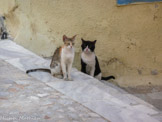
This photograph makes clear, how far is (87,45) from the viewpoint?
4.34m

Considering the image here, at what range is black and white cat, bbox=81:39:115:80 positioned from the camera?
4363 mm

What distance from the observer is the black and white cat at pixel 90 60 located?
436cm

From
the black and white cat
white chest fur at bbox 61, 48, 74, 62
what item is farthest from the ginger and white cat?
the black and white cat

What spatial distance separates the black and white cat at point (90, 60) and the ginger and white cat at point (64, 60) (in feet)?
2.80

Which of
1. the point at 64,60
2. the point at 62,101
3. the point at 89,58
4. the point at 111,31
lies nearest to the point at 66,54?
the point at 64,60

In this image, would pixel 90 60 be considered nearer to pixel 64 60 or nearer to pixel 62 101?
pixel 64 60

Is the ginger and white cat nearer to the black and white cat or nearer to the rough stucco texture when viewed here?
the black and white cat

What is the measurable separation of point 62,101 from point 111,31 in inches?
86.8

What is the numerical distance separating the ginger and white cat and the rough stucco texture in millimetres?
1182

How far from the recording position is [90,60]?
4484mm

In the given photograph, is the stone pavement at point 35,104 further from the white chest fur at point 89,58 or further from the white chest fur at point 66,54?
the white chest fur at point 89,58

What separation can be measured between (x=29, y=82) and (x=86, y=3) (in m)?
1.91

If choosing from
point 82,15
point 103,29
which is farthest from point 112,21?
point 82,15

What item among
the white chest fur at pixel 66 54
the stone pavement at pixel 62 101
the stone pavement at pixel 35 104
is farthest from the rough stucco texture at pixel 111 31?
the stone pavement at pixel 35 104
